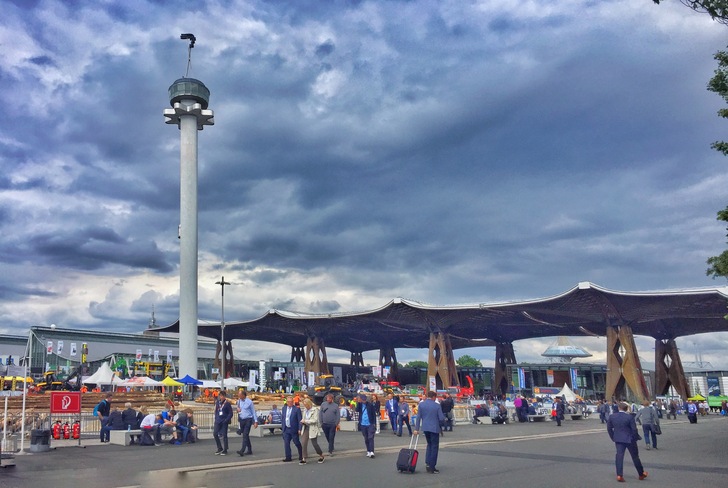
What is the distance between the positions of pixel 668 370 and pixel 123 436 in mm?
78012

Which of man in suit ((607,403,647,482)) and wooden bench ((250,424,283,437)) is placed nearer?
man in suit ((607,403,647,482))

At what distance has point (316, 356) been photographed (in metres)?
94.4

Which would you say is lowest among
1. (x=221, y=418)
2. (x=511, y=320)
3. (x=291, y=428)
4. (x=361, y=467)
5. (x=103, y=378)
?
(x=361, y=467)

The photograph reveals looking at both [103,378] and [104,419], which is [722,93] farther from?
[103,378]

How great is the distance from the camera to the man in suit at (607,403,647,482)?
1123cm

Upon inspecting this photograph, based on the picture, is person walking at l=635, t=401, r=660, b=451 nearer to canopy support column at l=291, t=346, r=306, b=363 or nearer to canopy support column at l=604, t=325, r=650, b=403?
canopy support column at l=604, t=325, r=650, b=403

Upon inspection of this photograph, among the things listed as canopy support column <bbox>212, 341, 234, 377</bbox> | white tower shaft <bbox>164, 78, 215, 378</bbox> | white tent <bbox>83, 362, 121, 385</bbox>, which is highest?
white tower shaft <bbox>164, 78, 215, 378</bbox>

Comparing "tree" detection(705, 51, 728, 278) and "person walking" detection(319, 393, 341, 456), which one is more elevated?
"tree" detection(705, 51, 728, 278)

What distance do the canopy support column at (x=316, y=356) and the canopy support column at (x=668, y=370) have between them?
47.0 metres

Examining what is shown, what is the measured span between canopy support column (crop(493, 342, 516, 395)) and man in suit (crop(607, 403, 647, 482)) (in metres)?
83.6

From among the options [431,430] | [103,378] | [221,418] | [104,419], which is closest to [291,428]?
[221,418]

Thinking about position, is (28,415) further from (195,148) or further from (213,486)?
(195,148)

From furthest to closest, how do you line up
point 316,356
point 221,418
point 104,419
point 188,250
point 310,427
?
point 316,356 < point 188,250 < point 104,419 < point 221,418 < point 310,427

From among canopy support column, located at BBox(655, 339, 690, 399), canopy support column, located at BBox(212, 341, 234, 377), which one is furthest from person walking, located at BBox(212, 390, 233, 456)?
canopy support column, located at BBox(212, 341, 234, 377)
